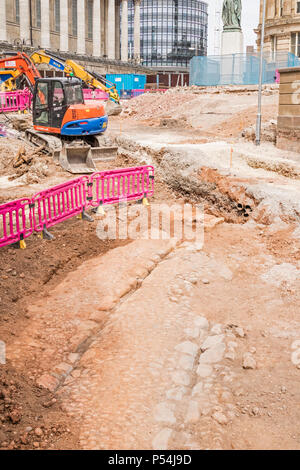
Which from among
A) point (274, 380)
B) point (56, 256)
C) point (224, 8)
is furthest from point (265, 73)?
point (274, 380)

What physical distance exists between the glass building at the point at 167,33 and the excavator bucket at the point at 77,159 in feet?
334

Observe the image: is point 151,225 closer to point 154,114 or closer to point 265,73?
point 154,114

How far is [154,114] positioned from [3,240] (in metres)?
23.0

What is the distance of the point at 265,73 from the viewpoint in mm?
38375

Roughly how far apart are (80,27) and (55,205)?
54496 millimetres

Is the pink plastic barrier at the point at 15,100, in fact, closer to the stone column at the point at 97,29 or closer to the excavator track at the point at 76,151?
the excavator track at the point at 76,151

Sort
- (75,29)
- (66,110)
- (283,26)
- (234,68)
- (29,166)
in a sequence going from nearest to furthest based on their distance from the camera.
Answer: (29,166) < (66,110) < (234,68) < (283,26) < (75,29)

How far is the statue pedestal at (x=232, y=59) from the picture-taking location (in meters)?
37.2

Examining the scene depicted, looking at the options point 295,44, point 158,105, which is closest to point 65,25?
point 295,44

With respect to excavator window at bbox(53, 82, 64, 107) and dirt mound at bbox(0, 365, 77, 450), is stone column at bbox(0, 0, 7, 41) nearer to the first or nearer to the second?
excavator window at bbox(53, 82, 64, 107)

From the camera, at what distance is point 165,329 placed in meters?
7.18

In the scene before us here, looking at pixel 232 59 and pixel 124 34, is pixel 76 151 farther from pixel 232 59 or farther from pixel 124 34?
pixel 124 34

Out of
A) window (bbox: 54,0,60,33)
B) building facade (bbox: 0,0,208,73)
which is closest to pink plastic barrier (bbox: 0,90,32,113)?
building facade (bbox: 0,0,208,73)

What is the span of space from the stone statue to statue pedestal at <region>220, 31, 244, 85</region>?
491mm
